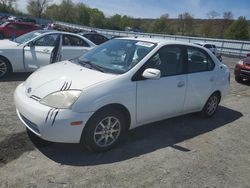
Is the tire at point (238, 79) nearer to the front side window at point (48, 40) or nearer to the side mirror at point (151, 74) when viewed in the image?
the front side window at point (48, 40)

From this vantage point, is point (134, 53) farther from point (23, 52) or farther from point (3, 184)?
point (23, 52)

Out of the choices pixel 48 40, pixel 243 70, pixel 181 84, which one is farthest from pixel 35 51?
pixel 243 70

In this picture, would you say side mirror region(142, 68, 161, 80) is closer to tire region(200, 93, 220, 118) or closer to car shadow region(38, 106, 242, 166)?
car shadow region(38, 106, 242, 166)

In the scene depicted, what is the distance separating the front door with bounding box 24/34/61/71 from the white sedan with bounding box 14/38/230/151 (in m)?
3.58

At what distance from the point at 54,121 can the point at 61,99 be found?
0.29 meters

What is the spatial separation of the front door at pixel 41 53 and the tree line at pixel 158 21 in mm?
44427

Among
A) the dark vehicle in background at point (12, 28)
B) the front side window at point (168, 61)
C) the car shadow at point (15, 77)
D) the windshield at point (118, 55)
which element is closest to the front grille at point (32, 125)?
the windshield at point (118, 55)

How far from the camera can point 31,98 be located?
12.5 feet

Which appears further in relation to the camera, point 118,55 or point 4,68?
point 4,68

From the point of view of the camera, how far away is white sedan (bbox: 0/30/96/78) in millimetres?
7844

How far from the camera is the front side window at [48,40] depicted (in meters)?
8.31

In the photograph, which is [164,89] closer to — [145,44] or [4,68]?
[145,44]

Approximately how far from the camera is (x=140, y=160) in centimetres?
394

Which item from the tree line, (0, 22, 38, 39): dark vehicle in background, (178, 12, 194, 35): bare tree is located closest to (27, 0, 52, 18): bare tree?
the tree line
